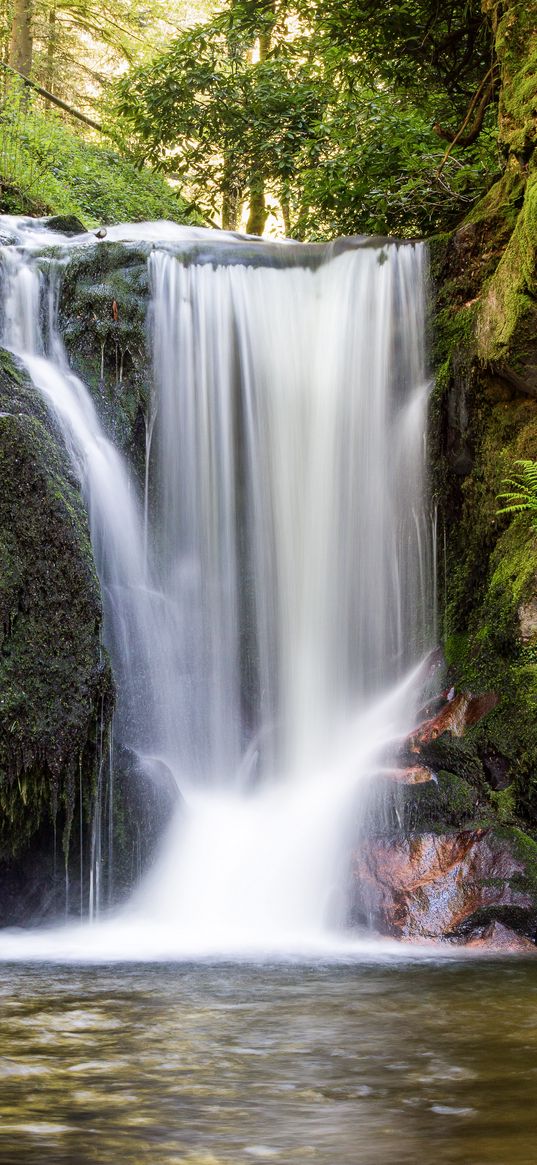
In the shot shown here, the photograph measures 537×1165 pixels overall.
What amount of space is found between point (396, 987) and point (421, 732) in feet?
8.45

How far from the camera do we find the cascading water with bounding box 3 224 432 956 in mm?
7309

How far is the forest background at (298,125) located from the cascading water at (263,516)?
2.04 m

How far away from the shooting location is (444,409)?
7879 millimetres

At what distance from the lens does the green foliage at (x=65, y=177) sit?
14102mm

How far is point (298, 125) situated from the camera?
1279cm

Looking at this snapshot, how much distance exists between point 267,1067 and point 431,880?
288cm

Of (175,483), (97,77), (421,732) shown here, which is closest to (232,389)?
A: (175,483)

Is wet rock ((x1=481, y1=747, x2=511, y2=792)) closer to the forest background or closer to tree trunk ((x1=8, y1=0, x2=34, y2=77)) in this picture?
the forest background

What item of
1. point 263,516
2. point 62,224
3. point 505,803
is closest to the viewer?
point 505,803

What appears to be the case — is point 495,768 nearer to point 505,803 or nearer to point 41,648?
point 505,803

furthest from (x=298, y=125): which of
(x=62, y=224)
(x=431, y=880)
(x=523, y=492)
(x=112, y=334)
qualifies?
(x=431, y=880)

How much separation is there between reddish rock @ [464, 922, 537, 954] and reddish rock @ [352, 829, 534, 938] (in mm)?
116

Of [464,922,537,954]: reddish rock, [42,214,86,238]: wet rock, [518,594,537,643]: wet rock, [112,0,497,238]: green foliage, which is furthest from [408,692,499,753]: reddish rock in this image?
[42,214,86,238]: wet rock

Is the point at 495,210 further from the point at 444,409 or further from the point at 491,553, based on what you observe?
the point at 491,553
